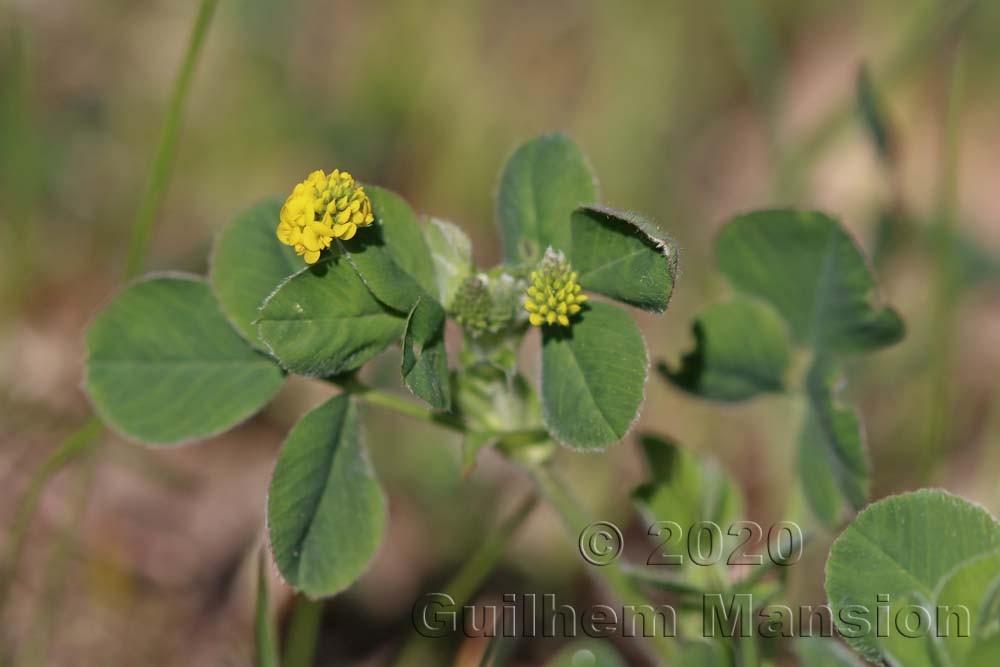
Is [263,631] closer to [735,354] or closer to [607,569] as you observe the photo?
[607,569]

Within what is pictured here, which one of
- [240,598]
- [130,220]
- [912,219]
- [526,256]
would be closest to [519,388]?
[526,256]

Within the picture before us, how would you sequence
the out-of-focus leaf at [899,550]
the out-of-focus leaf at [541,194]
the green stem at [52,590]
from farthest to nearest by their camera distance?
the green stem at [52,590]
the out-of-focus leaf at [541,194]
the out-of-focus leaf at [899,550]

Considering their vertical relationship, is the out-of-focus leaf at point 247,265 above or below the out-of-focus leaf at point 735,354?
below

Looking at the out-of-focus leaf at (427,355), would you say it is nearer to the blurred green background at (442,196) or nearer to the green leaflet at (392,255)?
the green leaflet at (392,255)

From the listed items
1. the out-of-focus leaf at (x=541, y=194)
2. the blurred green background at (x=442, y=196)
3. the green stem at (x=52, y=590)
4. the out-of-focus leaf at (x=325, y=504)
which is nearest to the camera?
the out-of-focus leaf at (x=325, y=504)

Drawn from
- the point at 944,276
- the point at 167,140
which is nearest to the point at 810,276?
the point at 944,276

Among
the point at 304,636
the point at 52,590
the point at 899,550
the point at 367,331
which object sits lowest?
the point at 52,590

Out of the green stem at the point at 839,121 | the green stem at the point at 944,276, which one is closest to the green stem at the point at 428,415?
the green stem at the point at 944,276
